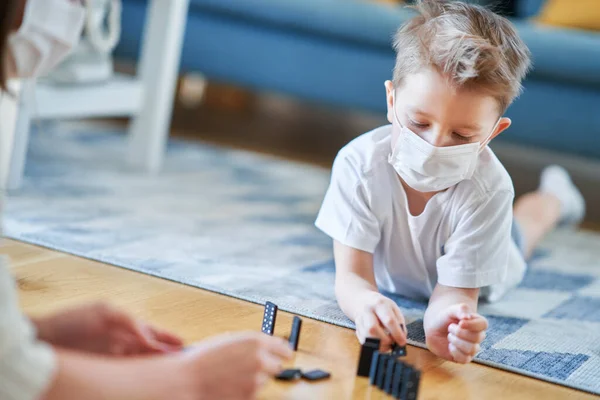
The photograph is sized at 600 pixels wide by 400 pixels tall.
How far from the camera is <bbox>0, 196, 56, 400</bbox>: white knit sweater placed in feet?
2.01

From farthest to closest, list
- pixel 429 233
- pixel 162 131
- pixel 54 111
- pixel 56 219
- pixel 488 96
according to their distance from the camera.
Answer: pixel 162 131 < pixel 54 111 < pixel 56 219 < pixel 429 233 < pixel 488 96

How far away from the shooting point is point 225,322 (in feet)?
3.37

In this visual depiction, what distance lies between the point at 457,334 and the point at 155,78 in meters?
1.25

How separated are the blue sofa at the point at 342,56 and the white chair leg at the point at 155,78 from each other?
32cm

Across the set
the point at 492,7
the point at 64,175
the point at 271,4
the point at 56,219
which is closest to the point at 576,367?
the point at 492,7

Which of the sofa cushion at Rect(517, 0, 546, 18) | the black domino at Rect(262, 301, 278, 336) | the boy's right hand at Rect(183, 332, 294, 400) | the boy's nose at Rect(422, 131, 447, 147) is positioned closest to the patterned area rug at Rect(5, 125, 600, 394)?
the black domino at Rect(262, 301, 278, 336)

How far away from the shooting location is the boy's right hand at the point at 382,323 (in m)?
0.96

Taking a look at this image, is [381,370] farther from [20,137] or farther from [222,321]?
[20,137]

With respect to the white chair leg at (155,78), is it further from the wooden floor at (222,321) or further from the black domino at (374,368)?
the black domino at (374,368)

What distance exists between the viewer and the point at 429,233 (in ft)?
3.78

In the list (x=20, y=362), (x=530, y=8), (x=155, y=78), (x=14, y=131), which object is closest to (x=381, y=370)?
(x=20, y=362)

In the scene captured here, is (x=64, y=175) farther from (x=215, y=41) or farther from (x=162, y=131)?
(x=215, y=41)

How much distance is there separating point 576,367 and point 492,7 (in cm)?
50

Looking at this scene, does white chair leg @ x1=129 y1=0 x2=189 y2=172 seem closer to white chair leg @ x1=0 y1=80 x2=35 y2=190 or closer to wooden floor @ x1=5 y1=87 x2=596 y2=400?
white chair leg @ x1=0 y1=80 x2=35 y2=190
